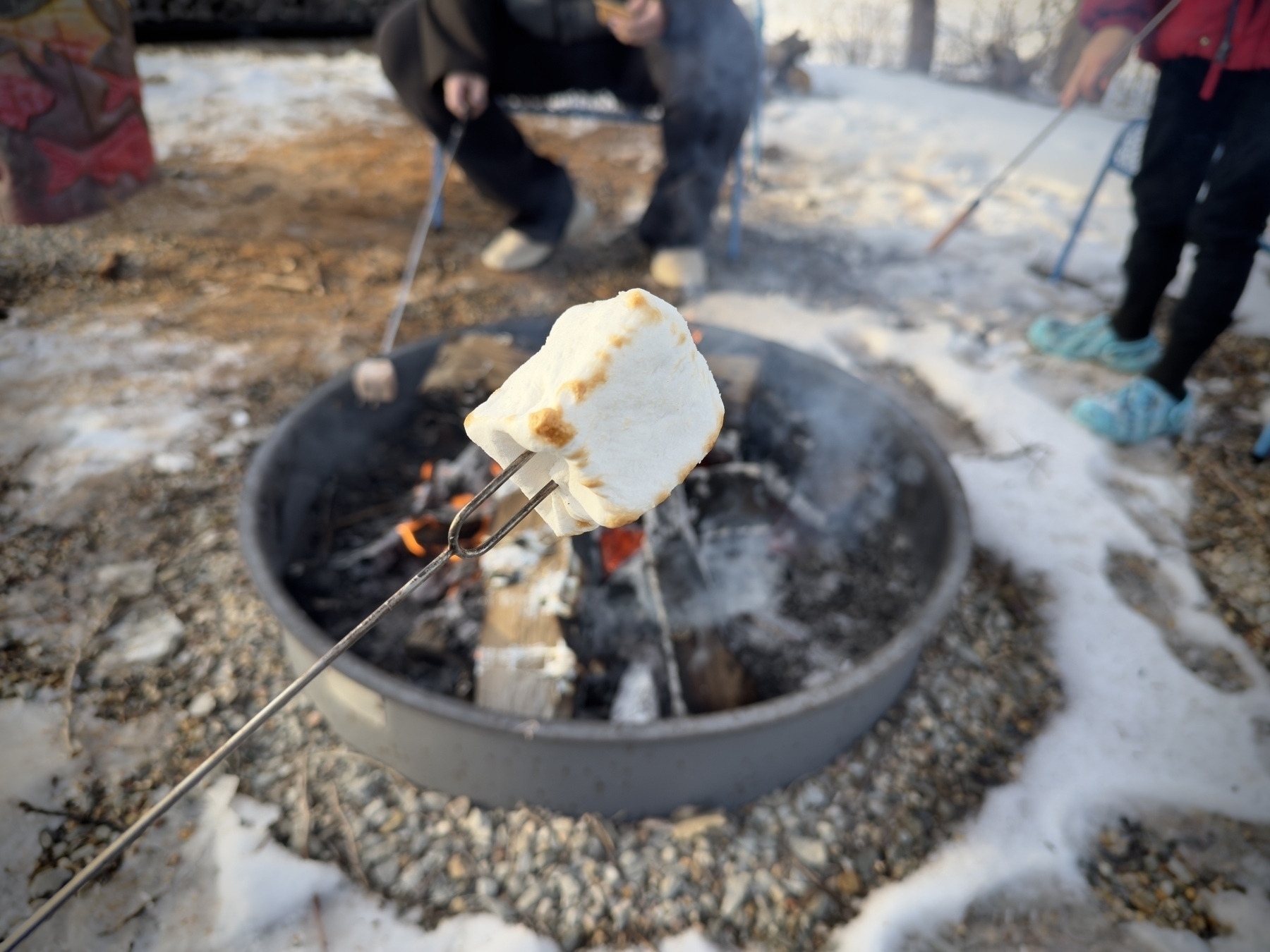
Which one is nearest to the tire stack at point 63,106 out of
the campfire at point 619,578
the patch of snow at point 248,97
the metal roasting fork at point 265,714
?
the campfire at point 619,578

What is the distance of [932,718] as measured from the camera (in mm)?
2250

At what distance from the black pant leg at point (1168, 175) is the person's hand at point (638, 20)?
2.29 metres

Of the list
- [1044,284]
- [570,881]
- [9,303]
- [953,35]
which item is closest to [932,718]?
[570,881]

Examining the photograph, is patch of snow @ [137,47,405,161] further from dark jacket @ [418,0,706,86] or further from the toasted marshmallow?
the toasted marshmallow

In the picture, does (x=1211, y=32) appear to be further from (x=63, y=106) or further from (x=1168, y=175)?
(x=63, y=106)

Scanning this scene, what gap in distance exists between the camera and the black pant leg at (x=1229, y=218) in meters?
2.68

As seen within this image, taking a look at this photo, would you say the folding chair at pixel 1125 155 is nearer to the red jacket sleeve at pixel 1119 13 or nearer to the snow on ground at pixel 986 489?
the snow on ground at pixel 986 489

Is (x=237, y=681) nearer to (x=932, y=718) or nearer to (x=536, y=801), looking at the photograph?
(x=536, y=801)

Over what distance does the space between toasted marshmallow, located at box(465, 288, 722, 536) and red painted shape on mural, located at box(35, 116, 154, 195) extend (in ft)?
6.33

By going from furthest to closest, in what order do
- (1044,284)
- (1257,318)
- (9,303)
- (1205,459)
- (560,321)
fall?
(1044,284), (1257,318), (9,303), (1205,459), (560,321)

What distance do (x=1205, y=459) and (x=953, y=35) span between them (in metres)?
8.28

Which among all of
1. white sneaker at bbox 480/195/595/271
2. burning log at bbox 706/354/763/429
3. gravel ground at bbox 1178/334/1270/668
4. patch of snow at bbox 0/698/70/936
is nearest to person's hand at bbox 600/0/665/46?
white sneaker at bbox 480/195/595/271

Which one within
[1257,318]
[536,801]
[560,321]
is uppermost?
[560,321]

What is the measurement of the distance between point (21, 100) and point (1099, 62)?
13.6 ft
